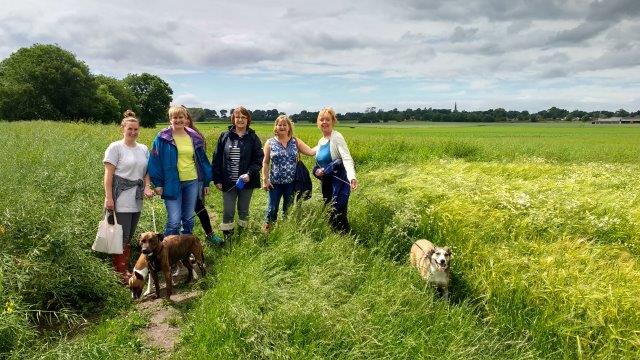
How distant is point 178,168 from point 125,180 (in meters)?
0.65

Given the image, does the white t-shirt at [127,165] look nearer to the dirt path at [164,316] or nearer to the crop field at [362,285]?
the crop field at [362,285]

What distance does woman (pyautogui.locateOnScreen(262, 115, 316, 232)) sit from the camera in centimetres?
592

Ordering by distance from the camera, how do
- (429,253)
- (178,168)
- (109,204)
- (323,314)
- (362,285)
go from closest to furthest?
(323,314)
(362,285)
(109,204)
(429,253)
(178,168)

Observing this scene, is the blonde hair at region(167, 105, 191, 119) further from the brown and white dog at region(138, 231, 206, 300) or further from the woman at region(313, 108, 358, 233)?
the woman at region(313, 108, 358, 233)

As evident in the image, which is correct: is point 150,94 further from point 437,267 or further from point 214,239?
point 437,267

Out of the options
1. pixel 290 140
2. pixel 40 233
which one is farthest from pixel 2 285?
pixel 290 140

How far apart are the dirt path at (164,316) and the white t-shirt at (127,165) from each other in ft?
3.44

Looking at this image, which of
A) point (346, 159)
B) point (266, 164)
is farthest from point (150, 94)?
point (346, 159)

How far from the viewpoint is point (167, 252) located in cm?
486

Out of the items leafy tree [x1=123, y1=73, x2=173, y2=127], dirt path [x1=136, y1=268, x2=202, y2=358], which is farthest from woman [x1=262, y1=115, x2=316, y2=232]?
leafy tree [x1=123, y1=73, x2=173, y2=127]

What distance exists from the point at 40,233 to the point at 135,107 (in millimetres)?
60229

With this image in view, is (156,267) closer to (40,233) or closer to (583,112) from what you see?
(40,233)

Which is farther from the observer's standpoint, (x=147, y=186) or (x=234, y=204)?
(x=234, y=204)

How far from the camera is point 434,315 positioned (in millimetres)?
4371
